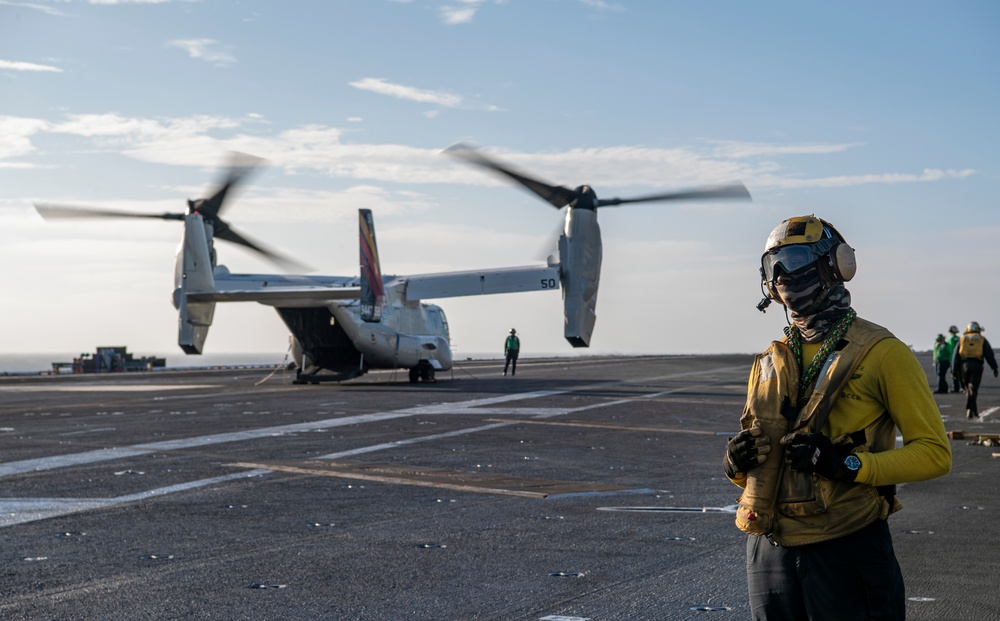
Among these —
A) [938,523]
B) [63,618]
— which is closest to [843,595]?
[63,618]

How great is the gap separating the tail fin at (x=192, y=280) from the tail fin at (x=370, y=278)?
16.7ft

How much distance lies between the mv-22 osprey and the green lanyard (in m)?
26.6

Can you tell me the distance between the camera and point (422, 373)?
38438 millimetres

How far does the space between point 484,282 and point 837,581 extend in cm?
3044

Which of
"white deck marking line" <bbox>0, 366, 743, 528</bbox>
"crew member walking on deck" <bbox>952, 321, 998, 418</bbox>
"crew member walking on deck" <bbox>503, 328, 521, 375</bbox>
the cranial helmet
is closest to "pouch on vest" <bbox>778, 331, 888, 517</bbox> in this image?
the cranial helmet

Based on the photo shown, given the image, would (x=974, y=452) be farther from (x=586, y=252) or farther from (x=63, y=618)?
(x=586, y=252)

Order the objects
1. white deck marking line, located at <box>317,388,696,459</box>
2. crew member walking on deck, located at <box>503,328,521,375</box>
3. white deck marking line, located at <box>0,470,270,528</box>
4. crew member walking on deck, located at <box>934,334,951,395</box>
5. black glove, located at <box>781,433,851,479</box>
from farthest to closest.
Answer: crew member walking on deck, located at <box>503,328,521,375</box>
crew member walking on deck, located at <box>934,334,951,395</box>
white deck marking line, located at <box>317,388,696,459</box>
white deck marking line, located at <box>0,470,270,528</box>
black glove, located at <box>781,433,851,479</box>

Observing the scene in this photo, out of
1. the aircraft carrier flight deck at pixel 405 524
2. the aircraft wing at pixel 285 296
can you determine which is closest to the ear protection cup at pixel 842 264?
the aircraft carrier flight deck at pixel 405 524

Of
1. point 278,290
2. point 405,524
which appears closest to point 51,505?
point 405,524

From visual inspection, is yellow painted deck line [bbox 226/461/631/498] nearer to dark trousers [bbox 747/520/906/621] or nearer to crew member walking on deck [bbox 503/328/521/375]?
dark trousers [bbox 747/520/906/621]

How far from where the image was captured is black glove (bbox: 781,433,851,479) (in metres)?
3.28

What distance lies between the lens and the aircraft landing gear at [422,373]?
3809 centimetres

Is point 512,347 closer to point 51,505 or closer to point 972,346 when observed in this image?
point 972,346

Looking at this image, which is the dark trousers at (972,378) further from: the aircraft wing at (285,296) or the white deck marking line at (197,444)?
the aircraft wing at (285,296)
